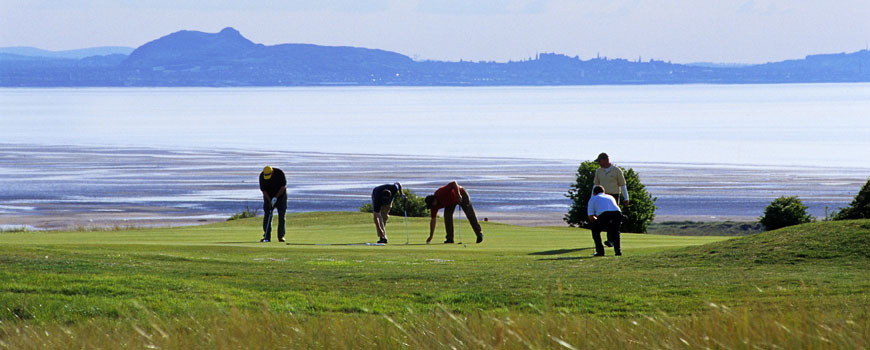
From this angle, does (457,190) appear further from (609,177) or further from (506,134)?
(506,134)

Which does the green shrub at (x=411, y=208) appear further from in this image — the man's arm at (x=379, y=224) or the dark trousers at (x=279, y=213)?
the man's arm at (x=379, y=224)

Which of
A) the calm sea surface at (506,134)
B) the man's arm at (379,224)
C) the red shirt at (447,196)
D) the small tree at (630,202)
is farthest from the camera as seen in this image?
the calm sea surface at (506,134)

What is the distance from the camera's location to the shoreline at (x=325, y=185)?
51.7m

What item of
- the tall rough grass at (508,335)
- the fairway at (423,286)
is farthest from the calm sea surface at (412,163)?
the tall rough grass at (508,335)

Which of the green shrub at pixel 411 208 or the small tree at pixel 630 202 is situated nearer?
the small tree at pixel 630 202

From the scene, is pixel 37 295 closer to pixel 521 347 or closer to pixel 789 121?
pixel 521 347

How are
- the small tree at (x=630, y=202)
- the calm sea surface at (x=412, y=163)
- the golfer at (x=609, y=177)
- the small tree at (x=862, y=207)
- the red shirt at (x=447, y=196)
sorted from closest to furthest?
1. the golfer at (x=609, y=177)
2. the small tree at (x=862, y=207)
3. the red shirt at (x=447, y=196)
4. the small tree at (x=630, y=202)
5. the calm sea surface at (x=412, y=163)

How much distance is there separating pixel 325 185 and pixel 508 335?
6017 centimetres

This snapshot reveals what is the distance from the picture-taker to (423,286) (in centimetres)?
1378

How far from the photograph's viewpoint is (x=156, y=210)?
52.5 m

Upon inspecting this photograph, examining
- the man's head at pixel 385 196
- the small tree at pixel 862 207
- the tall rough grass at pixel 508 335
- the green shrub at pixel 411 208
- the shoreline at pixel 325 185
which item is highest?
the tall rough grass at pixel 508 335

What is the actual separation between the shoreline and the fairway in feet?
83.5

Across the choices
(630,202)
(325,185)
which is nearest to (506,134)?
(325,185)

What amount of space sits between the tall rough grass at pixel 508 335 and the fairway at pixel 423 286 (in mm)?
42
